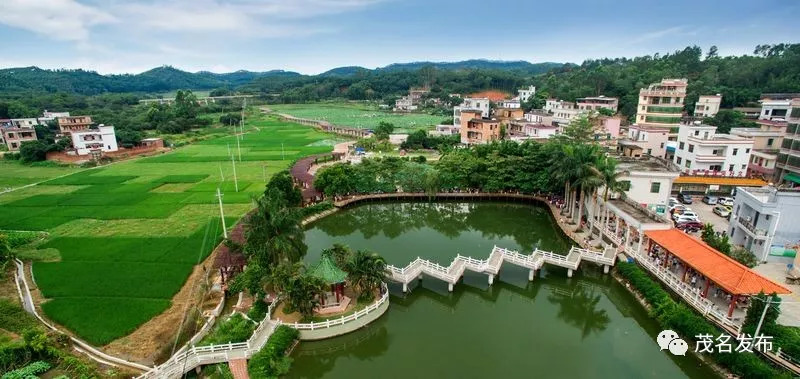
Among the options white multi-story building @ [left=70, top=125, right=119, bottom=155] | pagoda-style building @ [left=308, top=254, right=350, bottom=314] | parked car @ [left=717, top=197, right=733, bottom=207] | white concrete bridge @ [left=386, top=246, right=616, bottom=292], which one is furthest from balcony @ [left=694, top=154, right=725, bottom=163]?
white multi-story building @ [left=70, top=125, right=119, bottom=155]

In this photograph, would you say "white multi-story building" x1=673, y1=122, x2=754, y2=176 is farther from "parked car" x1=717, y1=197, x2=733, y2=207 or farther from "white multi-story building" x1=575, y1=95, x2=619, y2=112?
"white multi-story building" x1=575, y1=95, x2=619, y2=112

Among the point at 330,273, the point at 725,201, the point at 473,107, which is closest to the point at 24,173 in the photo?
the point at 330,273

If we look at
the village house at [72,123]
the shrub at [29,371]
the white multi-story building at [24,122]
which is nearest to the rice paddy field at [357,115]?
the village house at [72,123]

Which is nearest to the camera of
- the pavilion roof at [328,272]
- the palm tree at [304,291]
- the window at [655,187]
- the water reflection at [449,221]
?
the palm tree at [304,291]

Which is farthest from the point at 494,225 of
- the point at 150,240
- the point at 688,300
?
the point at 150,240

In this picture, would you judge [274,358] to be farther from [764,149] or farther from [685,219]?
[764,149]

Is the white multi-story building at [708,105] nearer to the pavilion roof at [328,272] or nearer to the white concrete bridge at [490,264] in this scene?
the white concrete bridge at [490,264]
